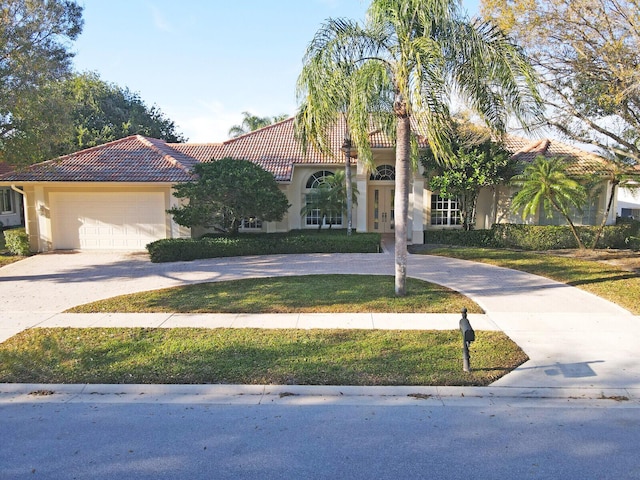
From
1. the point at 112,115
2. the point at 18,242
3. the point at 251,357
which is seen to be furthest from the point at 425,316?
the point at 112,115

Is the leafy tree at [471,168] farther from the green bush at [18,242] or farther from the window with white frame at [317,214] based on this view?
the green bush at [18,242]

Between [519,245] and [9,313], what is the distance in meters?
16.7

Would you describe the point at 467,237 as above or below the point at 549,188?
below

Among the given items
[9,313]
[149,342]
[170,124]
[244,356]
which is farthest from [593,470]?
[170,124]

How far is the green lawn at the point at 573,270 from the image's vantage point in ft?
34.1

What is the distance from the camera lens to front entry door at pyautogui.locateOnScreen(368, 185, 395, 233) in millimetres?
21312

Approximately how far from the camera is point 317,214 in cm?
2120

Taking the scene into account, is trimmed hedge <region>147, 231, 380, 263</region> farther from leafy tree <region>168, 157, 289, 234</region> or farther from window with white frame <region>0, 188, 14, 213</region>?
window with white frame <region>0, 188, 14, 213</region>

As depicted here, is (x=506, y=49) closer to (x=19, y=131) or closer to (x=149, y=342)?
(x=149, y=342)

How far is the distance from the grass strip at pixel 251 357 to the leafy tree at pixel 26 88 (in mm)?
6770

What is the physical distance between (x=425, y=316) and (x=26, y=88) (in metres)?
11.9

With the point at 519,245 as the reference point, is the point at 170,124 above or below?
above

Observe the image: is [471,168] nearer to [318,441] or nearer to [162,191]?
[162,191]

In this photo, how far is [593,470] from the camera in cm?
399
